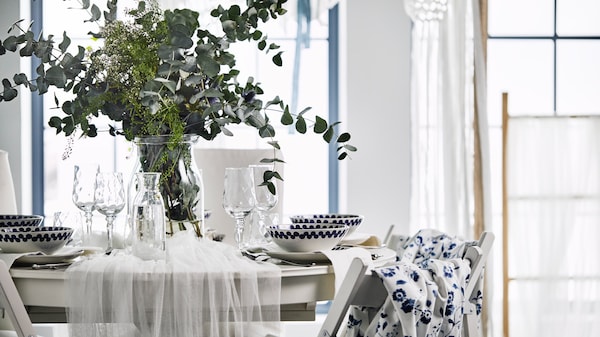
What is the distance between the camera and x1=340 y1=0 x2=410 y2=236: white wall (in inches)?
178

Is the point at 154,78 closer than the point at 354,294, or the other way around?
the point at 354,294

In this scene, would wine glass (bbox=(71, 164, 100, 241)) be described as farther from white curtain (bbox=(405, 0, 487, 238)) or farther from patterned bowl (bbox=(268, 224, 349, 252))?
white curtain (bbox=(405, 0, 487, 238))

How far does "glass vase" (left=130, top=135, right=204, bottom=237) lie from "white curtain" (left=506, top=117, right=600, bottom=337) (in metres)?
2.23

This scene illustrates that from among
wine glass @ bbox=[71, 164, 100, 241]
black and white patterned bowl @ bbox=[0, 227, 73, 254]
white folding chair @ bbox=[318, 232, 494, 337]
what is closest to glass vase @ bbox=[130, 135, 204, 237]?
wine glass @ bbox=[71, 164, 100, 241]

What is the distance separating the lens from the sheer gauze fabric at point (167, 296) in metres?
1.90

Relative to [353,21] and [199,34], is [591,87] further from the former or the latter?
[199,34]

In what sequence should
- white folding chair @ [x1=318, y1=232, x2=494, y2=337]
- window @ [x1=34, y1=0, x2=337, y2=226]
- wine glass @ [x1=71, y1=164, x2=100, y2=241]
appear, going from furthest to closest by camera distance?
window @ [x1=34, y1=0, x2=337, y2=226], wine glass @ [x1=71, y1=164, x2=100, y2=241], white folding chair @ [x1=318, y1=232, x2=494, y2=337]

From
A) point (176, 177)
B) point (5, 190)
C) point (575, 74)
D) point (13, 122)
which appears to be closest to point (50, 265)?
point (176, 177)

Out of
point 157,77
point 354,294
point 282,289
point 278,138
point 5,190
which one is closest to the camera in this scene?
point 354,294

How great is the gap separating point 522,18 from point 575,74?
18.0 inches

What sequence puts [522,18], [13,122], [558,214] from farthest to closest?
[522,18] < [13,122] < [558,214]

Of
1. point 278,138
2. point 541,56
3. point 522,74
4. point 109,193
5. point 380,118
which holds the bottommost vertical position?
point 109,193

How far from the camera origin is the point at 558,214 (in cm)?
413

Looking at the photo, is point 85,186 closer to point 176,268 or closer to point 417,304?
point 176,268
